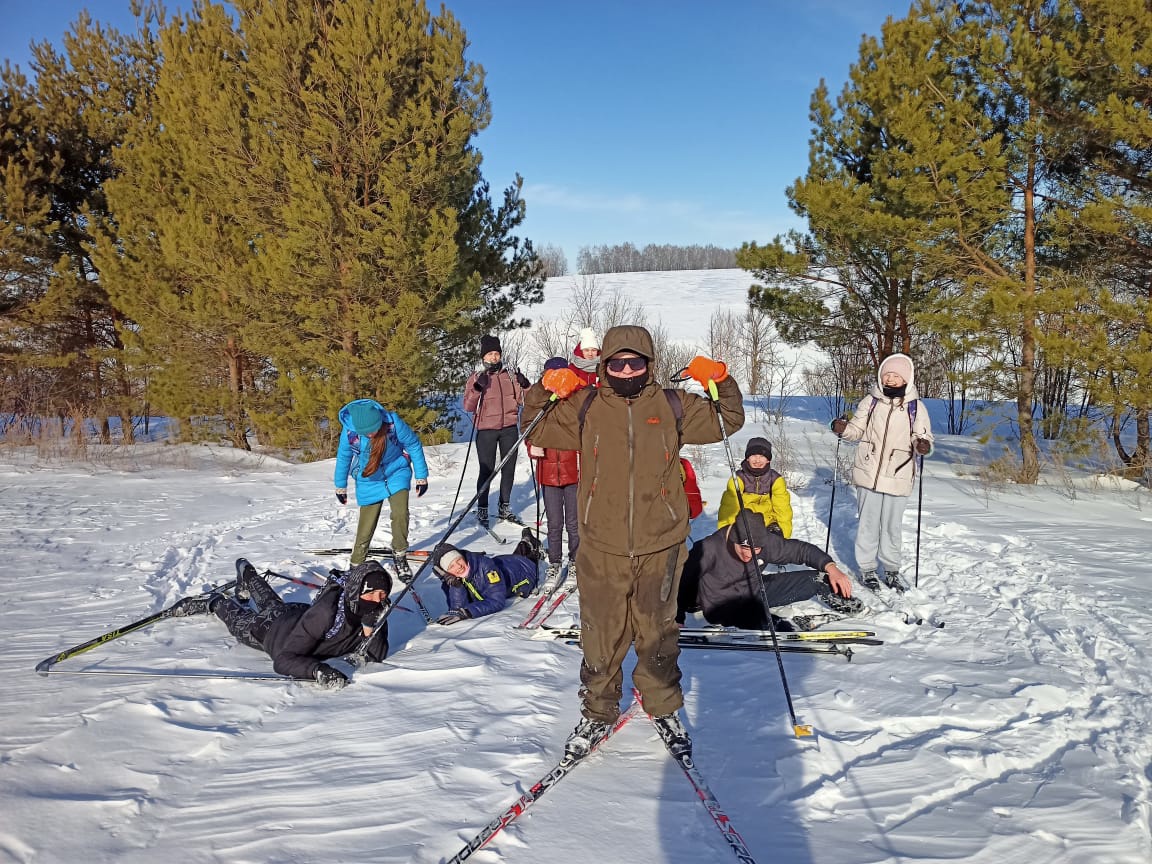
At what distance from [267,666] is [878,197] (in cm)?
1209

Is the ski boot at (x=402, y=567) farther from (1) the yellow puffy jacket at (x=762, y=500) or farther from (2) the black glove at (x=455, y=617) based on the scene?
(1) the yellow puffy jacket at (x=762, y=500)

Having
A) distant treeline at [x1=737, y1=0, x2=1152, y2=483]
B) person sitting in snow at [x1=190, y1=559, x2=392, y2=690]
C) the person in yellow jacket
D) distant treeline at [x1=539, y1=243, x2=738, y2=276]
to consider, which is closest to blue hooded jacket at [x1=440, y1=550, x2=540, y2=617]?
person sitting in snow at [x1=190, y1=559, x2=392, y2=690]

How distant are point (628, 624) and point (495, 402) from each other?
194 inches

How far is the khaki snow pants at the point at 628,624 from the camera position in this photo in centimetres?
302

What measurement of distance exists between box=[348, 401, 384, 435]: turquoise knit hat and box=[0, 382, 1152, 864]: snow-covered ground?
1.45m

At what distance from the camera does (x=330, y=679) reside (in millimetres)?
3766

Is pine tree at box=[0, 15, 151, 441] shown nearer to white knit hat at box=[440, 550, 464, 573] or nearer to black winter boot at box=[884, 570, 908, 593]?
white knit hat at box=[440, 550, 464, 573]

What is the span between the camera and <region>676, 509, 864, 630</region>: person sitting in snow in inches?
190

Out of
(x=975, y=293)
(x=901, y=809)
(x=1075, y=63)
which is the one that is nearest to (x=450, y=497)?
(x=901, y=809)

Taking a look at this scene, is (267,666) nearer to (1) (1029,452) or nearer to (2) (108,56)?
(1) (1029,452)

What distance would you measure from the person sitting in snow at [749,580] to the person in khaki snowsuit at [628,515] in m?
1.62

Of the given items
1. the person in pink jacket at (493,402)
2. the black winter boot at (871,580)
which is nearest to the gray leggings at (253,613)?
the person in pink jacket at (493,402)

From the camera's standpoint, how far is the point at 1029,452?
10445 millimetres

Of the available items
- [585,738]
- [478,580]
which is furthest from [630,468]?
[478,580]
